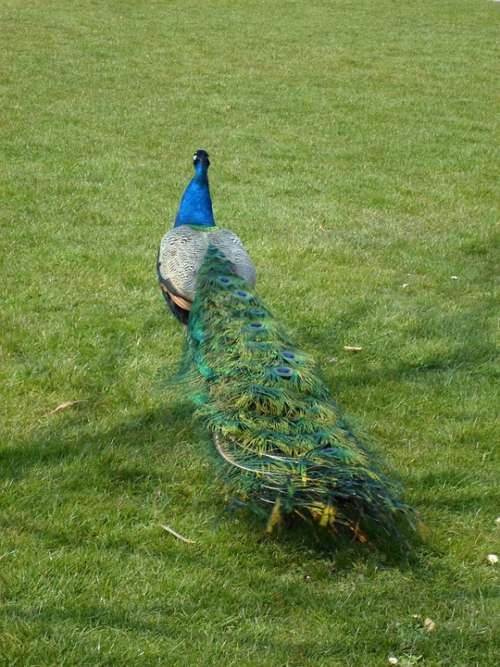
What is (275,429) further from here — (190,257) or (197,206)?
(197,206)

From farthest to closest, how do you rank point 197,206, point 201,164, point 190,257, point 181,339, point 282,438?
point 201,164, point 197,206, point 181,339, point 190,257, point 282,438

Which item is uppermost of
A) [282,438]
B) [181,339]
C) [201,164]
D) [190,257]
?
[201,164]

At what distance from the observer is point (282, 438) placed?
10.8 feet

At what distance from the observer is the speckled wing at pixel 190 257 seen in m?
4.77

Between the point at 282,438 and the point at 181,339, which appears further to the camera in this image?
the point at 181,339

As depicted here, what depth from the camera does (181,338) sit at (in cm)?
543

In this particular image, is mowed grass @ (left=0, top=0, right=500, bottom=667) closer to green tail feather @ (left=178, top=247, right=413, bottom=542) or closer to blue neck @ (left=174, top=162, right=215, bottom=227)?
green tail feather @ (left=178, top=247, right=413, bottom=542)

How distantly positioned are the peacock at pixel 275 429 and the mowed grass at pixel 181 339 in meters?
0.21

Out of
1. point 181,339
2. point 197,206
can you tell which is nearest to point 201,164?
point 197,206

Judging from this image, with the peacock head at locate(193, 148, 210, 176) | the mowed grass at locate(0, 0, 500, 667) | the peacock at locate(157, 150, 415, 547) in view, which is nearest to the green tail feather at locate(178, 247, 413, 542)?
the peacock at locate(157, 150, 415, 547)

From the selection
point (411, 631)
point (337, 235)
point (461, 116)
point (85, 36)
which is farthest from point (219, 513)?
point (85, 36)

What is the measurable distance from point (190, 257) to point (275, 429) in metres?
1.79

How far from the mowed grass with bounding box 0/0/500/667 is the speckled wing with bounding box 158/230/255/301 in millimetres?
514

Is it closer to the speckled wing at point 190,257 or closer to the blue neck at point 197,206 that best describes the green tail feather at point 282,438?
the speckled wing at point 190,257
